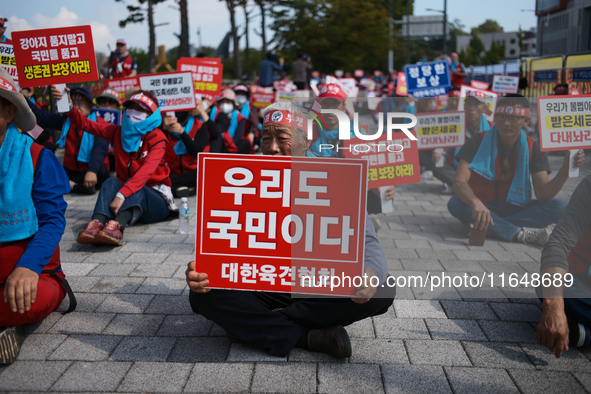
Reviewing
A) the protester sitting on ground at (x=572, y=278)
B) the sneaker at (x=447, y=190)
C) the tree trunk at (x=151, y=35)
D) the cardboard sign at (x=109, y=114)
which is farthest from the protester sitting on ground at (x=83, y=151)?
the tree trunk at (x=151, y=35)

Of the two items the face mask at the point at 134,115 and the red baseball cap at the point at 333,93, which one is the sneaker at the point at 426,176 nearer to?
the red baseball cap at the point at 333,93

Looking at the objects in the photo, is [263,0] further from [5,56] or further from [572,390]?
[572,390]

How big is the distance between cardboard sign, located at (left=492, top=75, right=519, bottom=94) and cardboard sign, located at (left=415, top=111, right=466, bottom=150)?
20.4 ft

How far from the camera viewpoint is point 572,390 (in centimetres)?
241

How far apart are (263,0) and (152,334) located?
117ft

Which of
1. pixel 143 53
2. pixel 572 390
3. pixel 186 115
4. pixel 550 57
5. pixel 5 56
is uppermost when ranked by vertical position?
pixel 143 53

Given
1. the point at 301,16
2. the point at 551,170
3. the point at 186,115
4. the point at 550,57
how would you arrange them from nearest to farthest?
the point at 551,170 < the point at 186,115 < the point at 550,57 < the point at 301,16

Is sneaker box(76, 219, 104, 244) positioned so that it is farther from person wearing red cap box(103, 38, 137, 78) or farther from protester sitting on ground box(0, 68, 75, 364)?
person wearing red cap box(103, 38, 137, 78)

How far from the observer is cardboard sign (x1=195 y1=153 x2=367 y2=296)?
7.99ft

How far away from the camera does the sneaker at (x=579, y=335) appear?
9.07 feet

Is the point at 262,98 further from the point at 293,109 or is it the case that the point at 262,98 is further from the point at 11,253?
the point at 11,253

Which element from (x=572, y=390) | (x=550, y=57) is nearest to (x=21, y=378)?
(x=572, y=390)

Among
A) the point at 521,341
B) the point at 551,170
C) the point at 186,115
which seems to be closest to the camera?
the point at 521,341

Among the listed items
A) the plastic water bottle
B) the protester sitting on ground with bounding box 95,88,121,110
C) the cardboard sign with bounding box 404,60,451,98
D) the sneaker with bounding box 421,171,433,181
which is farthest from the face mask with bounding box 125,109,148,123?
the cardboard sign with bounding box 404,60,451,98
